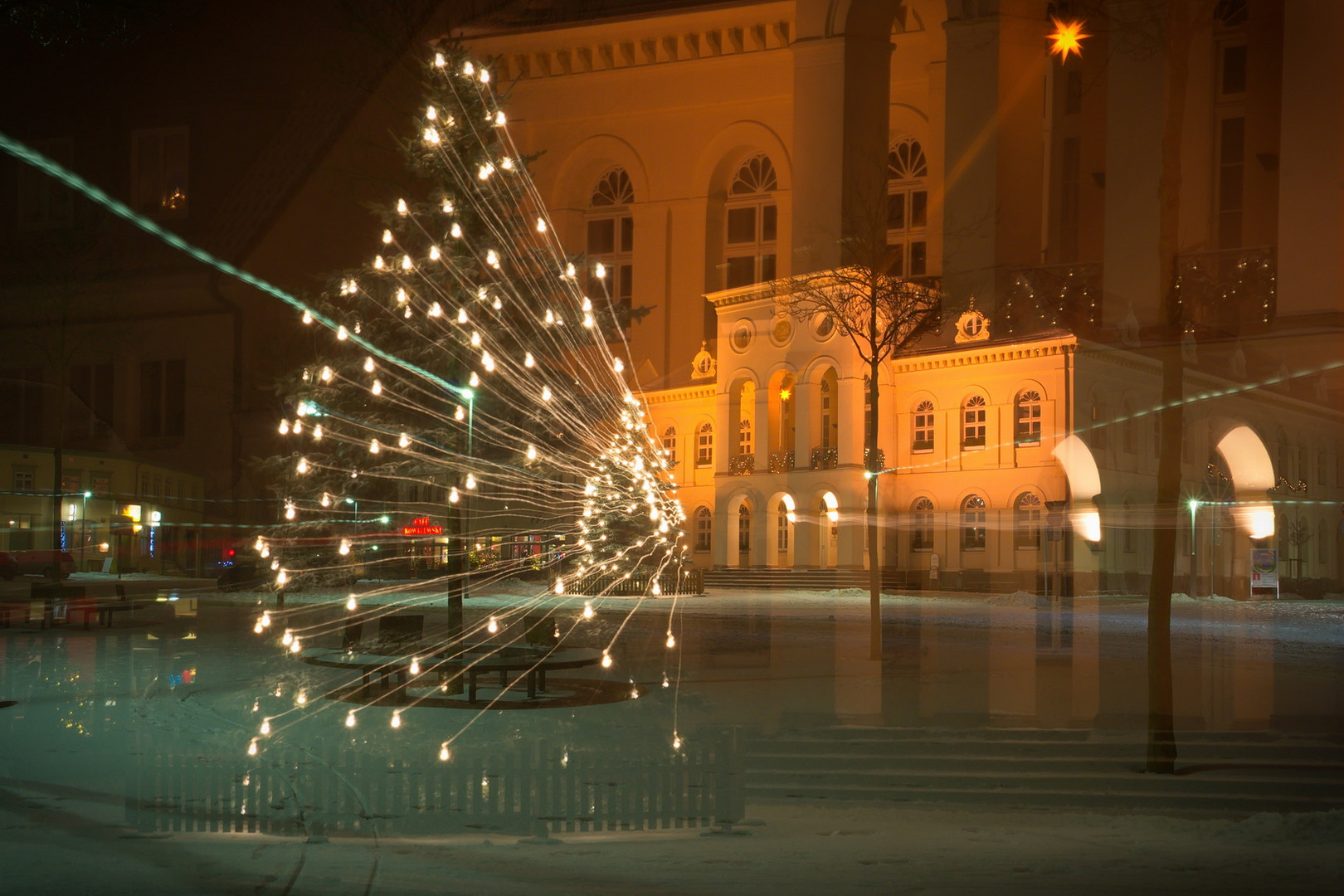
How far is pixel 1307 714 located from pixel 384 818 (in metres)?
8.47

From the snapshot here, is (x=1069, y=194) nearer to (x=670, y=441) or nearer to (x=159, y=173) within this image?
(x=670, y=441)

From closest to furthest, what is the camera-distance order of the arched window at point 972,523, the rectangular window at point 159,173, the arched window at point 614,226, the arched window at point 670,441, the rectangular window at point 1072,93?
the arched window at point 972,523 < the rectangular window at point 159,173 < the rectangular window at point 1072,93 < the arched window at point 670,441 < the arched window at point 614,226

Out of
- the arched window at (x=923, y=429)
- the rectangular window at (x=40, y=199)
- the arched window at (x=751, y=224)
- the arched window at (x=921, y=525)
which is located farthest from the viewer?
the arched window at (x=751, y=224)

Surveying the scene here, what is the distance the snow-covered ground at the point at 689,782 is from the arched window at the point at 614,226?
125 ft

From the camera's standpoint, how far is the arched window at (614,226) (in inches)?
2079

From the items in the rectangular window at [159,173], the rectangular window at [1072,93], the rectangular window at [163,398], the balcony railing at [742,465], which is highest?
the rectangular window at [1072,93]

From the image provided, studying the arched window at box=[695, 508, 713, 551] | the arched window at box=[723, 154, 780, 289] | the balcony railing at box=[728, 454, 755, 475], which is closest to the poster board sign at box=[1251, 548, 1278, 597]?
the balcony railing at box=[728, 454, 755, 475]

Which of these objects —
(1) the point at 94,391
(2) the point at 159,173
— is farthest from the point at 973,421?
(1) the point at 94,391

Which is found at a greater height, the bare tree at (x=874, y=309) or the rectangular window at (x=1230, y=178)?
the rectangular window at (x=1230, y=178)

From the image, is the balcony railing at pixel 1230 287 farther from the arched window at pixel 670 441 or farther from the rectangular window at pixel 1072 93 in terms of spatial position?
the arched window at pixel 670 441

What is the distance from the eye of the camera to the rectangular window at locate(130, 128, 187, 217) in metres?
41.4

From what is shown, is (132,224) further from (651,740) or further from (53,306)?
(651,740)

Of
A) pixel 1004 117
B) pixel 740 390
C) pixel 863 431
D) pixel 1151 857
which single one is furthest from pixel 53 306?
pixel 1151 857

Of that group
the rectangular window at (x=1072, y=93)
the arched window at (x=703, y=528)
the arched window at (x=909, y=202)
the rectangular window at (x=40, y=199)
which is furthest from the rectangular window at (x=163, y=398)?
the rectangular window at (x=1072, y=93)
